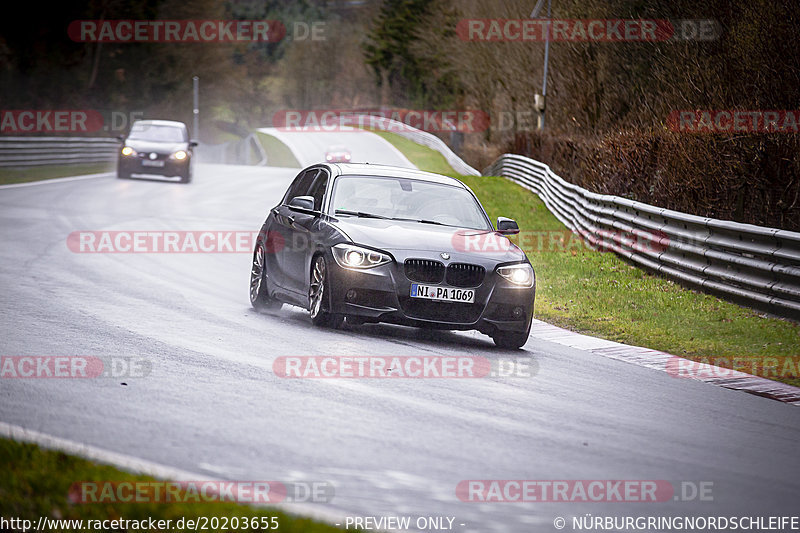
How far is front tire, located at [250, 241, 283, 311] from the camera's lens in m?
12.3

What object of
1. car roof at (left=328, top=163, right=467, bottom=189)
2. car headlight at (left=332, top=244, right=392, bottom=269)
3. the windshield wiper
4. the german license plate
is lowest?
the german license plate

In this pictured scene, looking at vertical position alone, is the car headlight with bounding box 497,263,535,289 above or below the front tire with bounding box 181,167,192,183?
above

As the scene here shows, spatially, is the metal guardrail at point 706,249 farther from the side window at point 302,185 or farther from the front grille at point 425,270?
the side window at point 302,185

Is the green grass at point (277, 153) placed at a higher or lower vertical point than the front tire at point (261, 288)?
lower

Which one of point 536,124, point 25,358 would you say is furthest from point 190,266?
point 536,124

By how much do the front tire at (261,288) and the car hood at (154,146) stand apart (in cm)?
2447

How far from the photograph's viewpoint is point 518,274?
10406 mm

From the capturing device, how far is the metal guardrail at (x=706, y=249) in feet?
40.0

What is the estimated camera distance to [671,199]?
21047mm

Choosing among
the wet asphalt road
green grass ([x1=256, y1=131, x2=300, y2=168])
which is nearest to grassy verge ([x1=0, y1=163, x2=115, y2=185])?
the wet asphalt road

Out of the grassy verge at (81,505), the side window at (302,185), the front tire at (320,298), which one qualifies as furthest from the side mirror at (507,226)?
the grassy verge at (81,505)

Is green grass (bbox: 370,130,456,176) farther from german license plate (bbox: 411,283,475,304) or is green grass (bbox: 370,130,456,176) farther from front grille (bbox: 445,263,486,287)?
german license plate (bbox: 411,283,475,304)

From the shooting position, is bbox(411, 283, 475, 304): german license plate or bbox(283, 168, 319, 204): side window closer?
bbox(411, 283, 475, 304): german license plate

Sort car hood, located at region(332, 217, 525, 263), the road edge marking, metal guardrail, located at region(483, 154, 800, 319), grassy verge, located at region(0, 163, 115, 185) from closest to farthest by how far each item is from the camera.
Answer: car hood, located at region(332, 217, 525, 263), metal guardrail, located at region(483, 154, 800, 319), the road edge marking, grassy verge, located at region(0, 163, 115, 185)
